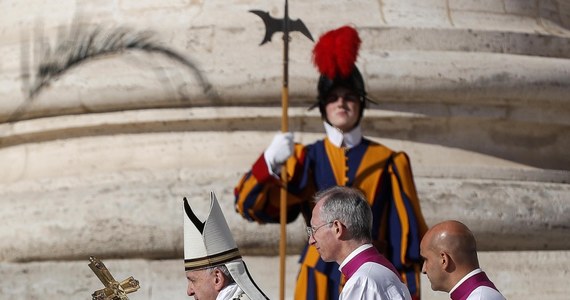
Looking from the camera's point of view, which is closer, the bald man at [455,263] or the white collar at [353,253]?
the bald man at [455,263]

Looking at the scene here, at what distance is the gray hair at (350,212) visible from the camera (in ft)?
14.8

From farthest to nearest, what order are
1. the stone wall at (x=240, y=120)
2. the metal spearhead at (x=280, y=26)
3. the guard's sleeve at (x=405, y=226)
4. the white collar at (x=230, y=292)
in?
the stone wall at (x=240, y=120) → the metal spearhead at (x=280, y=26) → the guard's sleeve at (x=405, y=226) → the white collar at (x=230, y=292)

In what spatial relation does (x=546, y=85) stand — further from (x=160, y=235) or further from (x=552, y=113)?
(x=160, y=235)

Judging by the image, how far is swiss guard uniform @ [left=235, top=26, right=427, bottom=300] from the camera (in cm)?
634

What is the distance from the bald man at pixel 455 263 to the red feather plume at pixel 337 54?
2156mm

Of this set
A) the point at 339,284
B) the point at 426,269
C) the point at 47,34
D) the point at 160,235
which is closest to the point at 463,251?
the point at 426,269

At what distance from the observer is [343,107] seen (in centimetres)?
643

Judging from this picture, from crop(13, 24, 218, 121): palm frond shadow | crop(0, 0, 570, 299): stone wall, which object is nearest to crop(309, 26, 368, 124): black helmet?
crop(0, 0, 570, 299): stone wall

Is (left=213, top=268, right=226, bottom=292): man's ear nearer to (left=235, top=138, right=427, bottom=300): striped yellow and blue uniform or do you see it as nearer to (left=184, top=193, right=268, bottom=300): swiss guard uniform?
(left=184, top=193, right=268, bottom=300): swiss guard uniform

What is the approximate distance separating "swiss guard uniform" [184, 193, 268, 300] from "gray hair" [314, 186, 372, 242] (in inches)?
11.9

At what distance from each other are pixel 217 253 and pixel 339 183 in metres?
1.91

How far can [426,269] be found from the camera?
442 centimetres

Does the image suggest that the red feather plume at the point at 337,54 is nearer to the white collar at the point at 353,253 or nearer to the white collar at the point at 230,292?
the white collar at the point at 353,253

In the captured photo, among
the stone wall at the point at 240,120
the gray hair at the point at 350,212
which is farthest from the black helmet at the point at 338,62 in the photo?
the gray hair at the point at 350,212
